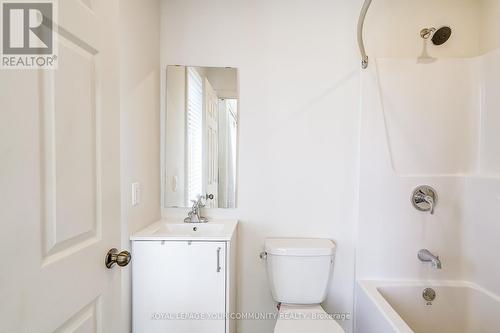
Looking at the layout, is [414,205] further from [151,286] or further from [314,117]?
[151,286]

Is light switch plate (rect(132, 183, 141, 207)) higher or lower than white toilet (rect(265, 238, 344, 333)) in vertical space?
higher

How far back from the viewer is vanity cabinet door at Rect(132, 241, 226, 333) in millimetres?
1324

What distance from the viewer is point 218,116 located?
173 centimetres

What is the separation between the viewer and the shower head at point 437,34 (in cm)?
158

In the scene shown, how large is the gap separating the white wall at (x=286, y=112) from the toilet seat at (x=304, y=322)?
11.5 inches

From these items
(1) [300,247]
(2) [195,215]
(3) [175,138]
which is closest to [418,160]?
(1) [300,247]

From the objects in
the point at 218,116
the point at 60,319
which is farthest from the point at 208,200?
the point at 60,319

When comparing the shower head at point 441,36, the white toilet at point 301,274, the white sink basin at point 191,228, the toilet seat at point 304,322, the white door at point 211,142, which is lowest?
the toilet seat at point 304,322

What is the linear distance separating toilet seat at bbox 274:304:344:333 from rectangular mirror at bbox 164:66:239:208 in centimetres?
74

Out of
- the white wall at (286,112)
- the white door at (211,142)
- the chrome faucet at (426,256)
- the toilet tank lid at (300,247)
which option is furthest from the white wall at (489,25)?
the white door at (211,142)

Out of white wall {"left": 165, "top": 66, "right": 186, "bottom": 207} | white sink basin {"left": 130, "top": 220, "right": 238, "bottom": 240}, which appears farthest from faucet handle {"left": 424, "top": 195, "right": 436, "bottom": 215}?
white wall {"left": 165, "top": 66, "right": 186, "bottom": 207}

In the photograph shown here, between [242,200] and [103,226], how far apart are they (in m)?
1.04

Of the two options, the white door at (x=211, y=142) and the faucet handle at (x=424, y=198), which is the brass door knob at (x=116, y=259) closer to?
the white door at (x=211, y=142)

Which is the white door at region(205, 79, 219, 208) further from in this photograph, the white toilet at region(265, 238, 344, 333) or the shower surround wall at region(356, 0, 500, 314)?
the shower surround wall at region(356, 0, 500, 314)
